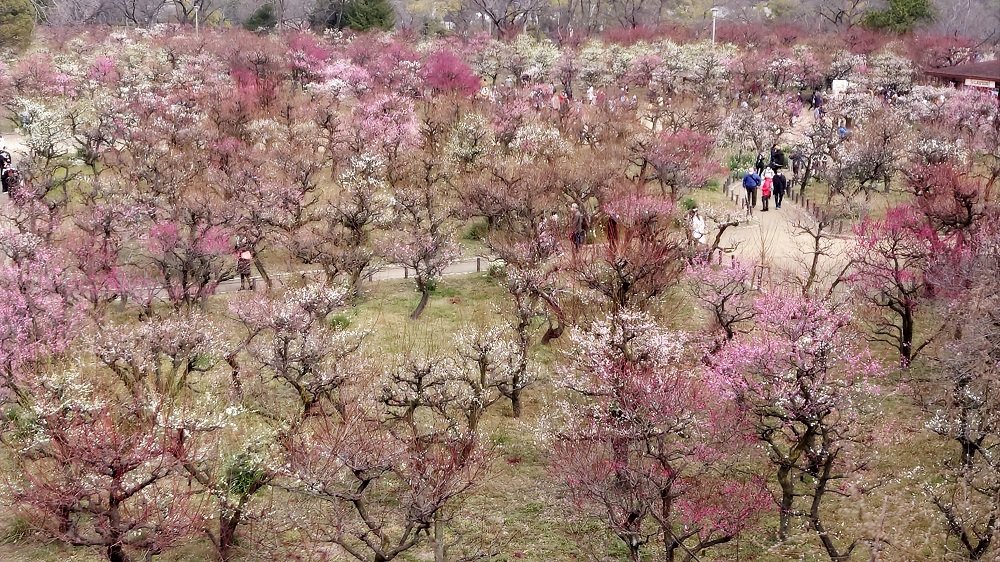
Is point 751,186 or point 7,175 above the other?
point 7,175

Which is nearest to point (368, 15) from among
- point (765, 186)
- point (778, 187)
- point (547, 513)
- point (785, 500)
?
point (778, 187)

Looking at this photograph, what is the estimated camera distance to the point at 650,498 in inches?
465

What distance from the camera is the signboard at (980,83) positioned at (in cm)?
4409

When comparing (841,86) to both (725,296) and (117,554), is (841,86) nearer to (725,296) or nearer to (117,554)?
(725,296)

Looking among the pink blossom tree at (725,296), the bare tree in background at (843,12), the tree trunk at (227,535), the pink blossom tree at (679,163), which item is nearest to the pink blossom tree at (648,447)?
the pink blossom tree at (725,296)

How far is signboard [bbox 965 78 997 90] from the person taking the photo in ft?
145

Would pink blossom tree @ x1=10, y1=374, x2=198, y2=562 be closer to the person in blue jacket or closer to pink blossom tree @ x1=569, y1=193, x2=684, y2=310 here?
pink blossom tree @ x1=569, y1=193, x2=684, y2=310

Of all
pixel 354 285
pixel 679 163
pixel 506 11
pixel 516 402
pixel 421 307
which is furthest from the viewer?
pixel 506 11

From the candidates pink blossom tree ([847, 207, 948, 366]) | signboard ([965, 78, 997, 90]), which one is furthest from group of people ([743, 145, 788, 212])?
signboard ([965, 78, 997, 90])

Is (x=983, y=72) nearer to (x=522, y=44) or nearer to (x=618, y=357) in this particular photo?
(x=522, y=44)

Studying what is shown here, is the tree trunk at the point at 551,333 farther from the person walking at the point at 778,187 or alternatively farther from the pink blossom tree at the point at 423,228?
the person walking at the point at 778,187

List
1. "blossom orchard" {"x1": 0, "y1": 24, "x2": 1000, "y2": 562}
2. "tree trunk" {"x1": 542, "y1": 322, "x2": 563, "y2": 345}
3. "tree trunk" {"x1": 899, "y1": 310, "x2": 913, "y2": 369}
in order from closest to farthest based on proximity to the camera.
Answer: "blossom orchard" {"x1": 0, "y1": 24, "x2": 1000, "y2": 562} < "tree trunk" {"x1": 899, "y1": 310, "x2": 913, "y2": 369} < "tree trunk" {"x1": 542, "y1": 322, "x2": 563, "y2": 345}

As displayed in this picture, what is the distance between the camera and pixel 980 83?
44.8m

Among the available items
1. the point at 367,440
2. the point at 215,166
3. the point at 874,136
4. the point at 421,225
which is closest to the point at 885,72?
the point at 874,136
